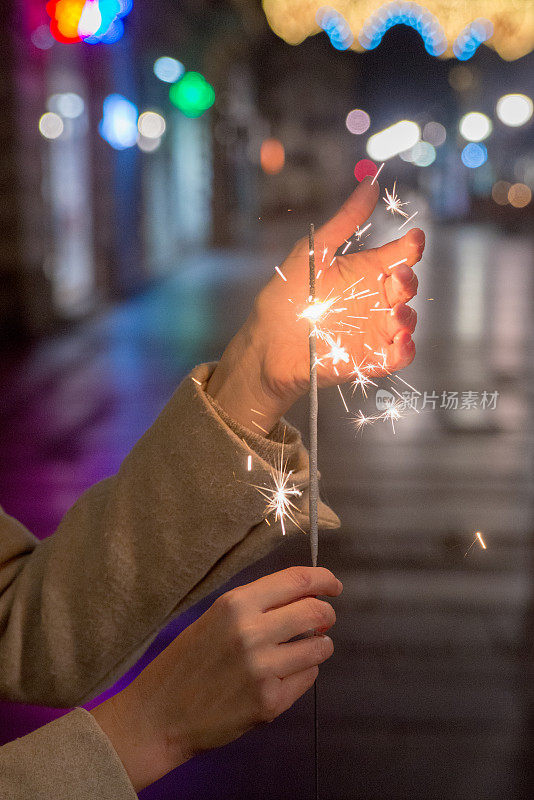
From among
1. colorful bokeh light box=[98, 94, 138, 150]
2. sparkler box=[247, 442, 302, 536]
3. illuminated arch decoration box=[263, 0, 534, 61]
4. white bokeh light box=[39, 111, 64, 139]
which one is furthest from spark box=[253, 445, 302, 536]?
colorful bokeh light box=[98, 94, 138, 150]

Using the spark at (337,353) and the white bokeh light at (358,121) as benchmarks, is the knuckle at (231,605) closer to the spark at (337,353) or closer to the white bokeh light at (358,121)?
the spark at (337,353)

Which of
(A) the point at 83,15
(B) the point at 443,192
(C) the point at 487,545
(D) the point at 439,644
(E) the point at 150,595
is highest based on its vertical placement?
(A) the point at 83,15

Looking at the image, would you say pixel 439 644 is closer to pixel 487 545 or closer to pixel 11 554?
pixel 11 554

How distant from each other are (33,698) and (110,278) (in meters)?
5.35

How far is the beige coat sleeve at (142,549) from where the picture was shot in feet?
1.89

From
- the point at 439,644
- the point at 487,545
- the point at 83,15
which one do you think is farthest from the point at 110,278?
the point at 439,644

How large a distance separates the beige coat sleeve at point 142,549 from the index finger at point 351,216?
0.51ft

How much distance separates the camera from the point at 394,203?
482 millimetres

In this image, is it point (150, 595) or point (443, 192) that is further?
point (443, 192)

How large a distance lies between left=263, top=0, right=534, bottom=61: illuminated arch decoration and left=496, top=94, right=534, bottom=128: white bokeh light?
0.06 meters

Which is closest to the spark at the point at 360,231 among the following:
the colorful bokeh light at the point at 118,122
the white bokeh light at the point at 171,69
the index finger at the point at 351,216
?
the index finger at the point at 351,216

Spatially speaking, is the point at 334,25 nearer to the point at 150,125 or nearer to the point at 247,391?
the point at 247,391

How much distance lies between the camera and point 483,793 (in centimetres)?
64

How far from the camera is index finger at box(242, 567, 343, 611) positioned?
1.42 feet
